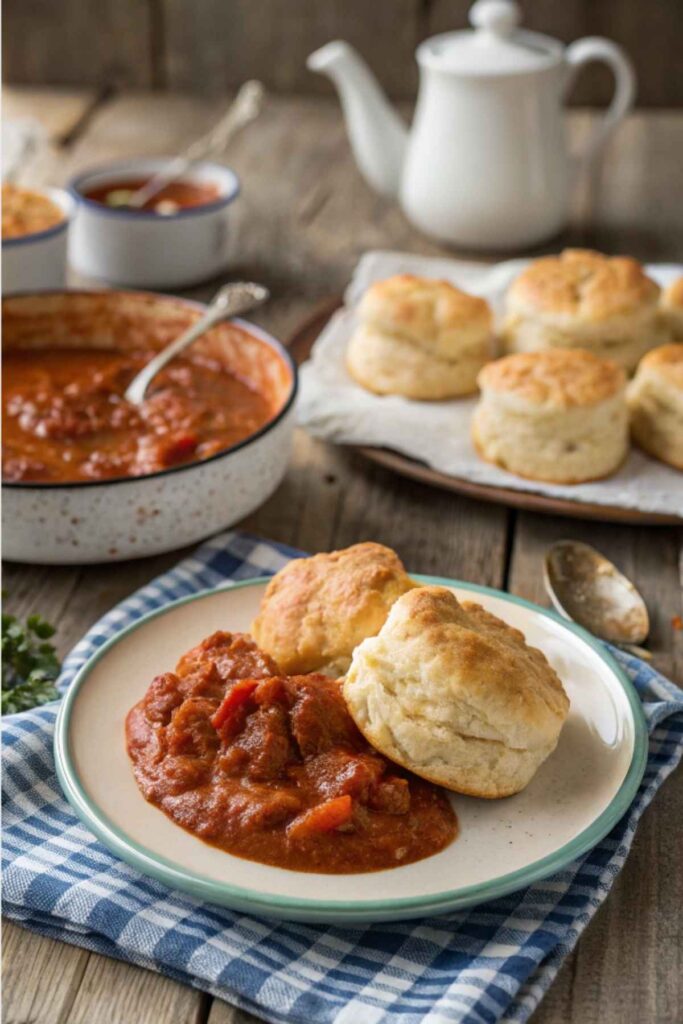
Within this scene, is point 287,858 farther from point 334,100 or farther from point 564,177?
point 334,100

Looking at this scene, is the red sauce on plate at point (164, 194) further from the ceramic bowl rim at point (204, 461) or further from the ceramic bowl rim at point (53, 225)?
the ceramic bowl rim at point (204, 461)

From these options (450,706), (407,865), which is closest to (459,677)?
(450,706)

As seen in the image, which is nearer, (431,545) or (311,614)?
(311,614)

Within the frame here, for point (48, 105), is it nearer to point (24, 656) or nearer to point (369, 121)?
point (369, 121)

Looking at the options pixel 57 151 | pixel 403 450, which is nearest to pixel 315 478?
pixel 403 450

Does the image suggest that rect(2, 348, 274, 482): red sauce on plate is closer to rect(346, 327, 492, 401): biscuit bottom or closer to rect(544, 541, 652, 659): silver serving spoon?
rect(346, 327, 492, 401): biscuit bottom

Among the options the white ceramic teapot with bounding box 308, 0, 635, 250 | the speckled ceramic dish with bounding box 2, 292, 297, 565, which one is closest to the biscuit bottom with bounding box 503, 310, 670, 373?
the speckled ceramic dish with bounding box 2, 292, 297, 565
